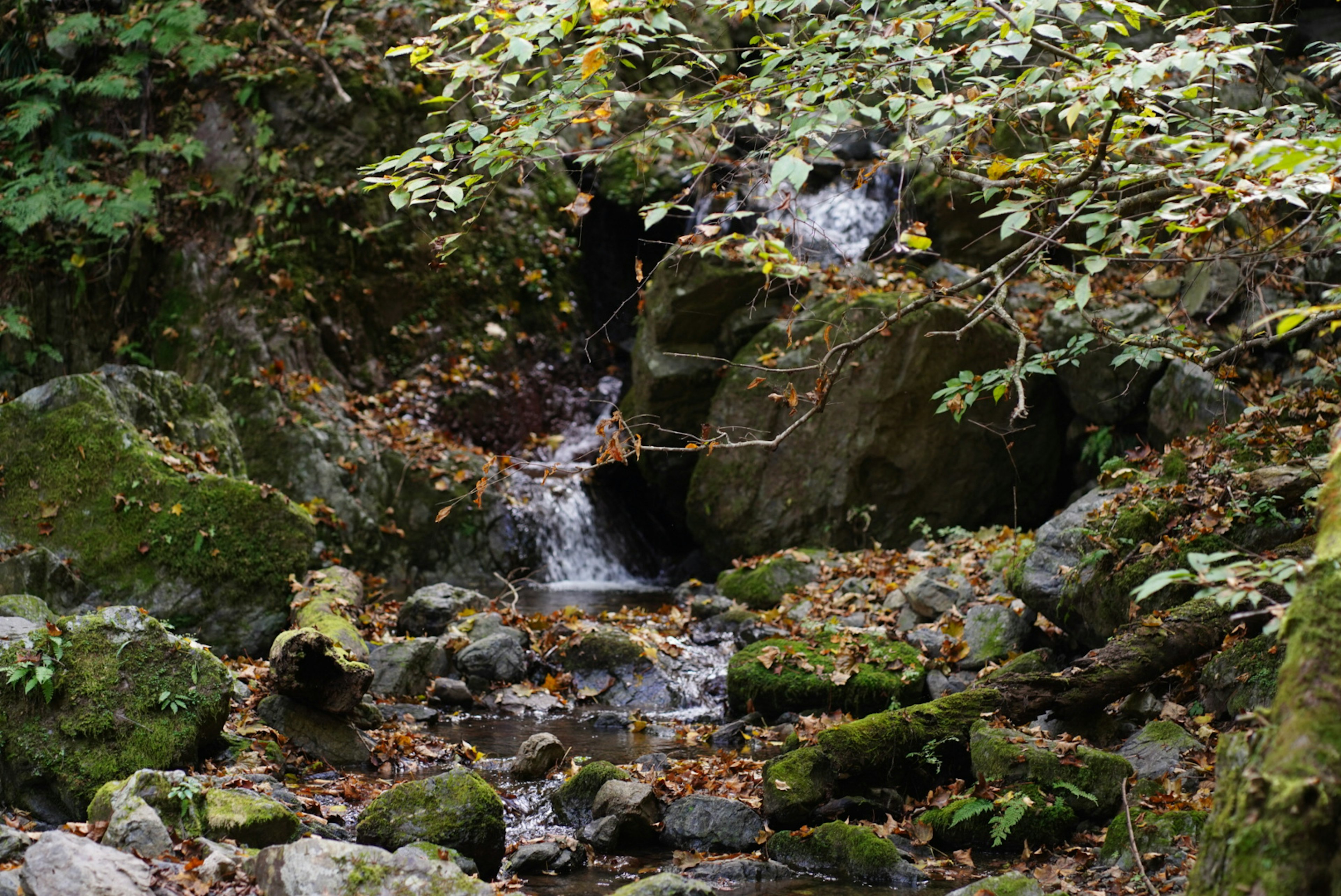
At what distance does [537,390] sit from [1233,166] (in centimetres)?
1153

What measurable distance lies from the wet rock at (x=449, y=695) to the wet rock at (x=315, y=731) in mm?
1327

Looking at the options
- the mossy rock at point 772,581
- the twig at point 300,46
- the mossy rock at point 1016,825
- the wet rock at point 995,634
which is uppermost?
the twig at point 300,46

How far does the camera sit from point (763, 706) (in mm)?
6734

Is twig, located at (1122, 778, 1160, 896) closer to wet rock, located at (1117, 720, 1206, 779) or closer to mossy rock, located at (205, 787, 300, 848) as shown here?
wet rock, located at (1117, 720, 1206, 779)

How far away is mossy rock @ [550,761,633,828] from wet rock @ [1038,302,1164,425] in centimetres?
647

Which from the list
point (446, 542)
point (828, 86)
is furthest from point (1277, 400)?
point (446, 542)

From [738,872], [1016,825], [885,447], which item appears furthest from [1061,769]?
[885,447]

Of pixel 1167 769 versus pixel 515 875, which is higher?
pixel 515 875

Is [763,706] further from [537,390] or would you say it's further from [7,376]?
[7,376]

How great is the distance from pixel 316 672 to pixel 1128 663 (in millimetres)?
4497

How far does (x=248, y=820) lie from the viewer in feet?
13.0

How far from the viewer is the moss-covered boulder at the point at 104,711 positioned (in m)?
4.37

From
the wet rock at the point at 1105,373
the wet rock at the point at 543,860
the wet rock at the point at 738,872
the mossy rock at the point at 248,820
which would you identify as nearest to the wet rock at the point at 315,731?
the mossy rock at the point at 248,820

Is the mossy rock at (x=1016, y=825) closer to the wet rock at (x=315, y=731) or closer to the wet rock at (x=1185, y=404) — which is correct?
the wet rock at (x=315, y=731)
